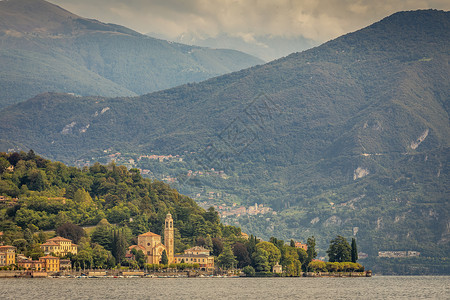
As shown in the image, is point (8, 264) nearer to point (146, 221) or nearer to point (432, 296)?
point (146, 221)

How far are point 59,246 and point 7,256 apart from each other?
10.7 meters

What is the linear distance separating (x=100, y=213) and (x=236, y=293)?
5745 cm

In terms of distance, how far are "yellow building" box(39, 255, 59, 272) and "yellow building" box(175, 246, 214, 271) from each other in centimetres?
2421

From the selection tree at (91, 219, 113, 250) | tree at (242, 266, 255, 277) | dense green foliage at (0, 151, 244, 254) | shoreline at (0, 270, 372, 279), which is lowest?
shoreline at (0, 270, 372, 279)

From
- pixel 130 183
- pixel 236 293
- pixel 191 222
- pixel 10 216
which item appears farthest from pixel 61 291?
pixel 130 183

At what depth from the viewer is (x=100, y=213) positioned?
6619 inches

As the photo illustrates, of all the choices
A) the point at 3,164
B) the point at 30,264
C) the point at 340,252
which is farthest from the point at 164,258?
the point at 3,164

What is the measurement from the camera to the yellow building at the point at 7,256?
13600 cm

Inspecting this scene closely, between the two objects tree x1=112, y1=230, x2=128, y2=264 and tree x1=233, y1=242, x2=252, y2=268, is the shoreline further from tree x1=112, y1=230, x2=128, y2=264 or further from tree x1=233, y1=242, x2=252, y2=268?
tree x1=233, y1=242, x2=252, y2=268

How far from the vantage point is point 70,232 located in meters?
153

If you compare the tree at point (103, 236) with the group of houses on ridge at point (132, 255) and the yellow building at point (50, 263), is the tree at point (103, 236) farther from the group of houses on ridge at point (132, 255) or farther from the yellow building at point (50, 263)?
the yellow building at point (50, 263)

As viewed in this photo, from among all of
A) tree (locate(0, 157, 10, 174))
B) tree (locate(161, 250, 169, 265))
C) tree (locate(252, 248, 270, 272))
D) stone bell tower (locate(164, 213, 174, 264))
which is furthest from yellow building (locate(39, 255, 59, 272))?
tree (locate(0, 157, 10, 174))

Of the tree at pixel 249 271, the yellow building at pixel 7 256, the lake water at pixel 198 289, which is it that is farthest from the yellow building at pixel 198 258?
the yellow building at pixel 7 256

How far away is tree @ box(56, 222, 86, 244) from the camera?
153m
